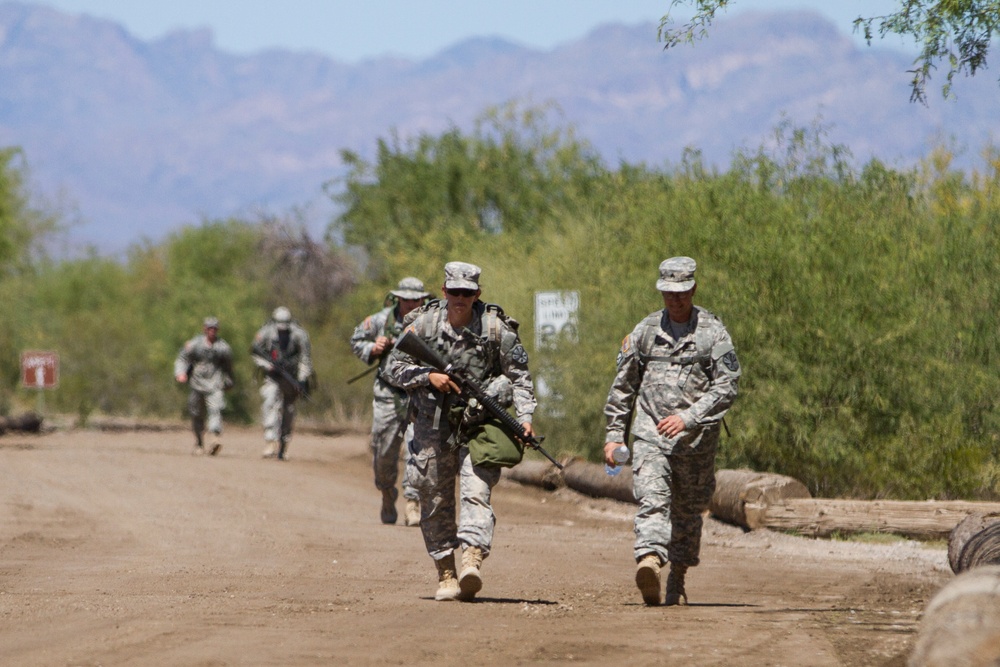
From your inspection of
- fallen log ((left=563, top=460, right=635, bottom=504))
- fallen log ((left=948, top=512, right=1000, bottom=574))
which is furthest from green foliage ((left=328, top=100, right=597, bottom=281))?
fallen log ((left=948, top=512, right=1000, bottom=574))

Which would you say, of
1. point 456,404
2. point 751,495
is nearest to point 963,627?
point 456,404

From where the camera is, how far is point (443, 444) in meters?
9.88

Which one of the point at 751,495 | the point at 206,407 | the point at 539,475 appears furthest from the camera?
the point at 206,407

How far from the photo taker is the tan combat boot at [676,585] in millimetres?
10102

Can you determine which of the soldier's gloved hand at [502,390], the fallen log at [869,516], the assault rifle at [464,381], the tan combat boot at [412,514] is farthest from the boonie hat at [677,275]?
the fallen log at [869,516]

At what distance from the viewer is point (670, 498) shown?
32.9ft

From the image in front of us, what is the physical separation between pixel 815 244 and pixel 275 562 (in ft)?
26.2

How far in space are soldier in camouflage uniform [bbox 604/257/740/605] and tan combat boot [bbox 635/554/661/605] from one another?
0.04ft

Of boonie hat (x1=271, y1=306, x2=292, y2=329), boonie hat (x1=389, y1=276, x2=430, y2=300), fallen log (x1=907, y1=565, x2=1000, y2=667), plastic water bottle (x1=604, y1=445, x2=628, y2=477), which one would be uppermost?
boonie hat (x1=389, y1=276, x2=430, y2=300)

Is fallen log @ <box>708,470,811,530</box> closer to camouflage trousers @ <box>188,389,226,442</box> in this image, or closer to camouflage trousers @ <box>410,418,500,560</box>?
camouflage trousers @ <box>410,418,500,560</box>

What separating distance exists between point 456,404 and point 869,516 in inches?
270

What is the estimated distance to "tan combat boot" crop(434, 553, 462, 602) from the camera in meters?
9.77

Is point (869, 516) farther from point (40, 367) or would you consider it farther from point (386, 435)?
point (40, 367)

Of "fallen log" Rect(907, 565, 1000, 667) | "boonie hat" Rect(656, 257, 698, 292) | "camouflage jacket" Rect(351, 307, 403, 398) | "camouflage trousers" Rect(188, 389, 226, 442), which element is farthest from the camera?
"camouflage trousers" Rect(188, 389, 226, 442)
